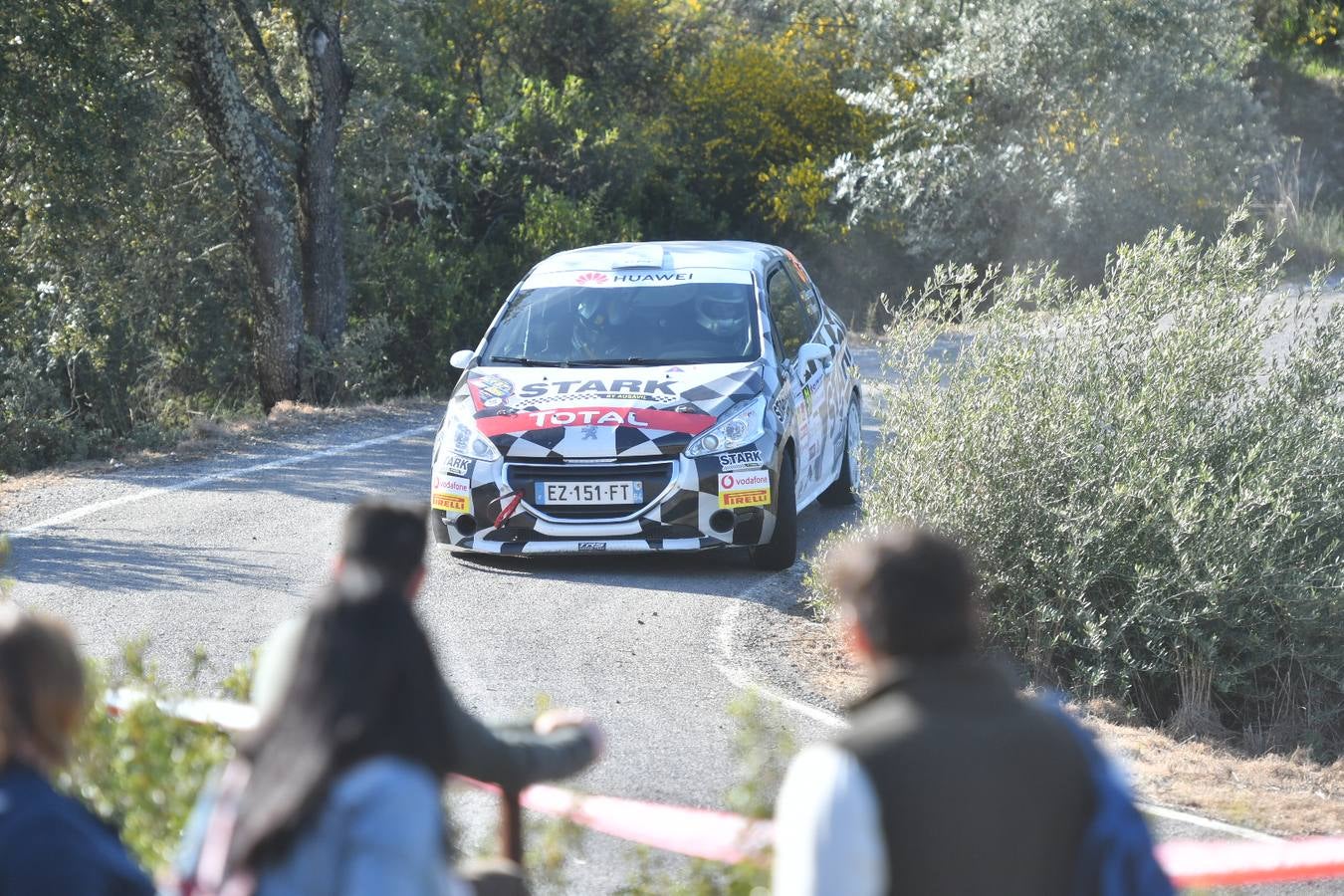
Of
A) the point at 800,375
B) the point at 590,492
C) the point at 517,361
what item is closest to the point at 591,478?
the point at 590,492

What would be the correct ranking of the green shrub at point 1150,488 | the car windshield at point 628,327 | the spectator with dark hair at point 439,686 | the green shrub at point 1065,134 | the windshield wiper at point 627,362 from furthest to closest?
the green shrub at point 1065,134 < the car windshield at point 628,327 < the windshield wiper at point 627,362 < the green shrub at point 1150,488 < the spectator with dark hair at point 439,686

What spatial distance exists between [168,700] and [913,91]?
22030 mm

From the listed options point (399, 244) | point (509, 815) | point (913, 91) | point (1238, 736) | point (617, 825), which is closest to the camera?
point (509, 815)

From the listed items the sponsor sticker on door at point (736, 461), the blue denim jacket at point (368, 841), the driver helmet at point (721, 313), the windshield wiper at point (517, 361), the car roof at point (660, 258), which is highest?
the car roof at point (660, 258)

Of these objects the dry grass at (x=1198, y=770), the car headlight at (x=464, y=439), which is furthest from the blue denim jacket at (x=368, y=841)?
the car headlight at (x=464, y=439)

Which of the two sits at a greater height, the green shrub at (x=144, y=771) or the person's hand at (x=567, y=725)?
the person's hand at (x=567, y=725)

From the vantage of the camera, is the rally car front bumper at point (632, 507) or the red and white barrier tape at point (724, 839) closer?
the red and white barrier tape at point (724, 839)

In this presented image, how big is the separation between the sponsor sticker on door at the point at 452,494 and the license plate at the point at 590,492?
42cm

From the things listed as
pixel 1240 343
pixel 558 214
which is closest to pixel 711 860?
pixel 1240 343

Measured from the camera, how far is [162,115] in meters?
16.4

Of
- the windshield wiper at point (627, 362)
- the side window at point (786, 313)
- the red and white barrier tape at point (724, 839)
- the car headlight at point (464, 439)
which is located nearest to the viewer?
the red and white barrier tape at point (724, 839)

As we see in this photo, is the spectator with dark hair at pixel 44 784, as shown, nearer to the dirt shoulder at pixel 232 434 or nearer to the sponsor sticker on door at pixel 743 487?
the sponsor sticker on door at pixel 743 487

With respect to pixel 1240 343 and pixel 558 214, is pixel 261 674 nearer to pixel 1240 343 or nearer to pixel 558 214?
pixel 1240 343

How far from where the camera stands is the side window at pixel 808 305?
10.5 m
